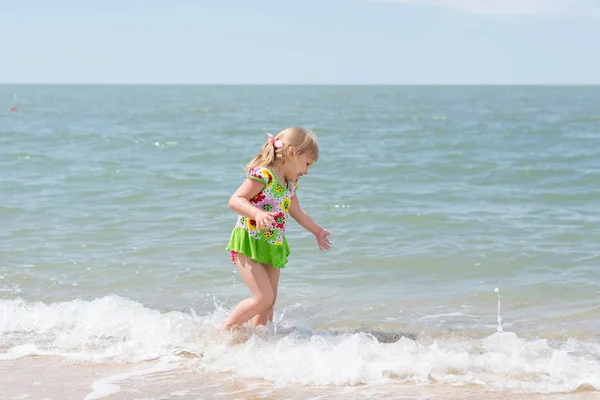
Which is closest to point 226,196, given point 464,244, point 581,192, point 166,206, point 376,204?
point 166,206

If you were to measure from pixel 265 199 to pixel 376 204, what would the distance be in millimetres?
6506

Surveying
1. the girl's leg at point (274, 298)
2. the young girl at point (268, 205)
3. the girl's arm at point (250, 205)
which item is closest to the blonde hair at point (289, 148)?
the young girl at point (268, 205)

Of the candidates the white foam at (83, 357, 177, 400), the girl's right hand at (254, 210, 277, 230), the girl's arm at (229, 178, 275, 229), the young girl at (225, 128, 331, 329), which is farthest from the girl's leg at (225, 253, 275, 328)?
the white foam at (83, 357, 177, 400)

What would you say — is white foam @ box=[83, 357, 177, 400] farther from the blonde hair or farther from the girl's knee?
the blonde hair

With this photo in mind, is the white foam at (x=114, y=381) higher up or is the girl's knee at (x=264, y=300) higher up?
the girl's knee at (x=264, y=300)

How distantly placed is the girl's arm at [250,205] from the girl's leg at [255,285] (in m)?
0.34

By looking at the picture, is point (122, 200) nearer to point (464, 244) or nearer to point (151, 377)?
point (464, 244)

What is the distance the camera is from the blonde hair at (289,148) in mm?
4672

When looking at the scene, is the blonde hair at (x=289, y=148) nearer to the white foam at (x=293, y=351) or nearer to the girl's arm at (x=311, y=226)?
the girl's arm at (x=311, y=226)

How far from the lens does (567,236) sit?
29.2ft

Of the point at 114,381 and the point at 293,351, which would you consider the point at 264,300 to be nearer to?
the point at 293,351

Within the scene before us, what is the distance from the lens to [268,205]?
479 cm

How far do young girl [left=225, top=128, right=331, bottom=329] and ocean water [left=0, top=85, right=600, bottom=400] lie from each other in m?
0.33

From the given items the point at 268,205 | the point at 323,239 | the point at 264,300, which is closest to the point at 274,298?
the point at 264,300
